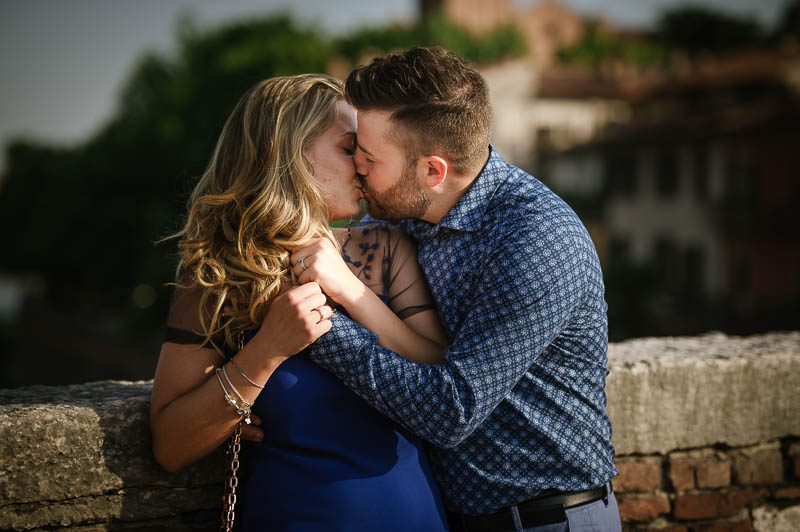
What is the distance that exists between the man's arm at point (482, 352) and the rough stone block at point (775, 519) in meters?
1.55

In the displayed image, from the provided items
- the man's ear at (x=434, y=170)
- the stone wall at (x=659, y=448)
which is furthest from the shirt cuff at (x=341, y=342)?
the stone wall at (x=659, y=448)

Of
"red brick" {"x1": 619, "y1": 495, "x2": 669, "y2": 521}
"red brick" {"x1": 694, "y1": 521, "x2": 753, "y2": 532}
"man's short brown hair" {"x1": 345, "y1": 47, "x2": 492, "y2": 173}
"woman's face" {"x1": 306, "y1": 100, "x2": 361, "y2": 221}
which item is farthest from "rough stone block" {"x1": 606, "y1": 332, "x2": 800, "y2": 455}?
"woman's face" {"x1": 306, "y1": 100, "x2": 361, "y2": 221}

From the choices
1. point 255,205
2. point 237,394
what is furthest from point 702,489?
point 255,205

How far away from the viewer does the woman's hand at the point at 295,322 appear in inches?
77.4

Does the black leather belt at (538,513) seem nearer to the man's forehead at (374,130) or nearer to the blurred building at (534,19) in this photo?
the man's forehead at (374,130)

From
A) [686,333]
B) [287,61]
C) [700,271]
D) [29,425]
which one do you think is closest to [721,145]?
[700,271]

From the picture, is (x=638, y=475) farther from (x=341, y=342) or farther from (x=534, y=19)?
(x=534, y=19)

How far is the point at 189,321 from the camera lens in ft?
6.89

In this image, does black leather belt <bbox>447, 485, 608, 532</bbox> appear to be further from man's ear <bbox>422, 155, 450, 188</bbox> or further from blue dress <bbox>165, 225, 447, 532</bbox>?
man's ear <bbox>422, 155, 450, 188</bbox>

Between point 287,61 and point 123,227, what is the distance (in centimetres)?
994

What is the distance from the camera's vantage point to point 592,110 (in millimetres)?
33812

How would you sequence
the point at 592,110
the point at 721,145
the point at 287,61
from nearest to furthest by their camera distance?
the point at 721,145 → the point at 287,61 → the point at 592,110

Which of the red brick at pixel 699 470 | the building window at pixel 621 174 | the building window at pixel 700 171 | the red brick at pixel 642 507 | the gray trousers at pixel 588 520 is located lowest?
the building window at pixel 621 174

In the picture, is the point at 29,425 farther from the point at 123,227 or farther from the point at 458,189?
the point at 123,227
